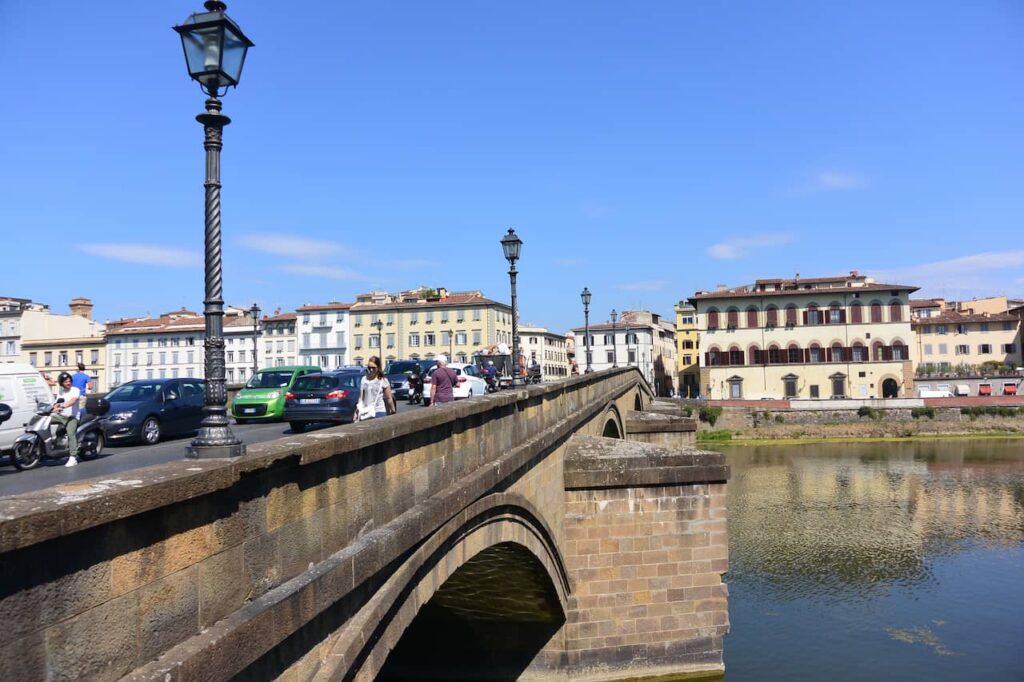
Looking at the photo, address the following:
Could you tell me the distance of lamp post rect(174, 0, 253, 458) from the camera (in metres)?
4.39

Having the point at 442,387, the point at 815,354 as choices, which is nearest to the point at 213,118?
the point at 442,387

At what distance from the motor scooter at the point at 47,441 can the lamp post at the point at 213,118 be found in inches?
285

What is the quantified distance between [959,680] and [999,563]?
1024cm

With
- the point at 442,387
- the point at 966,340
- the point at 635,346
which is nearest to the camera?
the point at 442,387

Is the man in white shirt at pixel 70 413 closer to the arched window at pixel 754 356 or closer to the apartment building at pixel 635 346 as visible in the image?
the arched window at pixel 754 356

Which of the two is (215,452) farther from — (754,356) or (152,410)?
(754,356)

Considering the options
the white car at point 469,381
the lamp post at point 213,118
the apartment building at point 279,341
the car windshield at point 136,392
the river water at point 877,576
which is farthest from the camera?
the apartment building at point 279,341

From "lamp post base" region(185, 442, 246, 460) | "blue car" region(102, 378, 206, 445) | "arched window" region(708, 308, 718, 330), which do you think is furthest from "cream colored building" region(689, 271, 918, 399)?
"lamp post base" region(185, 442, 246, 460)

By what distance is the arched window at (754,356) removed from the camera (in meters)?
67.3

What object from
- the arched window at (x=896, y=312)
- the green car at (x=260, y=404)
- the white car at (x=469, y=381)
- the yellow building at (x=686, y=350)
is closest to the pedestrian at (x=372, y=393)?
the green car at (x=260, y=404)

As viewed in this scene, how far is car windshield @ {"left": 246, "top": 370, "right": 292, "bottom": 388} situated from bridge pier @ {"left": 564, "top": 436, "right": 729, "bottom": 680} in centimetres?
924

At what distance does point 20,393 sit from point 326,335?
233 feet

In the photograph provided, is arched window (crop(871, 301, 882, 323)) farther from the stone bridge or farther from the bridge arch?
the bridge arch

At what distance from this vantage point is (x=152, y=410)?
47.6 feet
